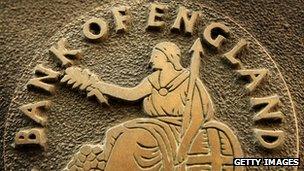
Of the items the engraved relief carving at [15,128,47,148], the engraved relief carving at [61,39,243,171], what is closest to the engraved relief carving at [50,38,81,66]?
the engraved relief carving at [61,39,243,171]

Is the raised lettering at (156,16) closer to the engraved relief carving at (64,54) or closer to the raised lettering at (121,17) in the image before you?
the raised lettering at (121,17)

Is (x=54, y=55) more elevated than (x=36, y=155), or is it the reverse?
(x=54, y=55)

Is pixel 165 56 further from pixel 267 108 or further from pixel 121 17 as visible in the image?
pixel 267 108

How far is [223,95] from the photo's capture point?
3.95 feet

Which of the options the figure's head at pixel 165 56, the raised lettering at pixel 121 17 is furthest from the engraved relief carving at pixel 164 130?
the raised lettering at pixel 121 17

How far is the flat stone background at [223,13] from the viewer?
1.26 meters

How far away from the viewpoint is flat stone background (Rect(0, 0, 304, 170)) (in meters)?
1.26

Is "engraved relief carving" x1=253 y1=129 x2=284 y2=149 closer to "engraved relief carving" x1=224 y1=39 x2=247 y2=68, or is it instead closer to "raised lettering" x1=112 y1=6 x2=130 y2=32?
"engraved relief carving" x1=224 y1=39 x2=247 y2=68

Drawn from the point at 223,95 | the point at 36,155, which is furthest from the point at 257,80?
the point at 36,155

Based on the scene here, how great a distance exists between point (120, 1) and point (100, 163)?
388 millimetres

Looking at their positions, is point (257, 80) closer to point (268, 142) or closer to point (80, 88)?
point (268, 142)

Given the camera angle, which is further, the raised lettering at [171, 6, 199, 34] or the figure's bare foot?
the raised lettering at [171, 6, 199, 34]

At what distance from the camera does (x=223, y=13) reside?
131 centimetres

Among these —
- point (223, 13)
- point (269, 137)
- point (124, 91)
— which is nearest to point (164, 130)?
point (124, 91)
